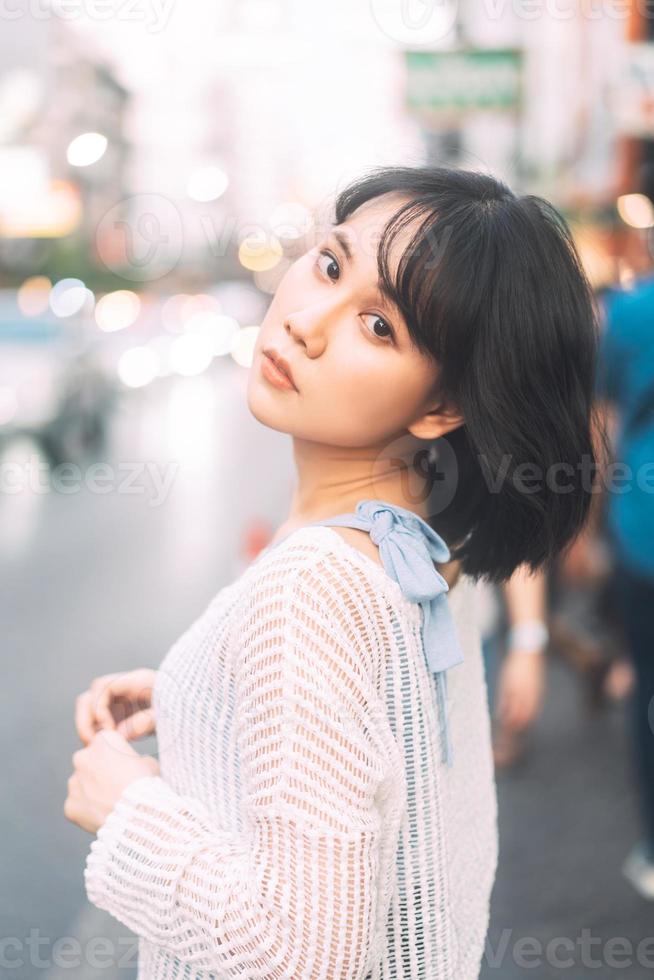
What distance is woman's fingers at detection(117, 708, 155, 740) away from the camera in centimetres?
135

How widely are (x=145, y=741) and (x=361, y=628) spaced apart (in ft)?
10.4

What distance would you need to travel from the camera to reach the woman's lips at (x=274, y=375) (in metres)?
1.16

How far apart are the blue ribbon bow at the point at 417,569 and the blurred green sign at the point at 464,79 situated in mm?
7837

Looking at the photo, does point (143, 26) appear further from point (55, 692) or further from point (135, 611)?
point (135, 611)

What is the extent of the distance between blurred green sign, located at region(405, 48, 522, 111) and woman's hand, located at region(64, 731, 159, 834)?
7946mm

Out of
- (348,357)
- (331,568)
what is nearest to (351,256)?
(348,357)

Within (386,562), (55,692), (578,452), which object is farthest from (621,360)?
(55,692)

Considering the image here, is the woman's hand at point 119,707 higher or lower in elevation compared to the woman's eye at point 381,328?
lower

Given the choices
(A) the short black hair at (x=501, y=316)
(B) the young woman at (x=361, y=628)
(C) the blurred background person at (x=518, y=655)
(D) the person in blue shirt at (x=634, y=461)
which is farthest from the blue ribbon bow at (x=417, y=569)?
(D) the person in blue shirt at (x=634, y=461)

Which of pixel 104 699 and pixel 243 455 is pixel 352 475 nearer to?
pixel 104 699

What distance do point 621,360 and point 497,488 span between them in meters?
1.59

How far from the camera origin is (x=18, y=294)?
11.0 m

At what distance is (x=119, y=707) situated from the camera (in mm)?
1440

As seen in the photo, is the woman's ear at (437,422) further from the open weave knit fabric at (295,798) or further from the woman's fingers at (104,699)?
the woman's fingers at (104,699)
